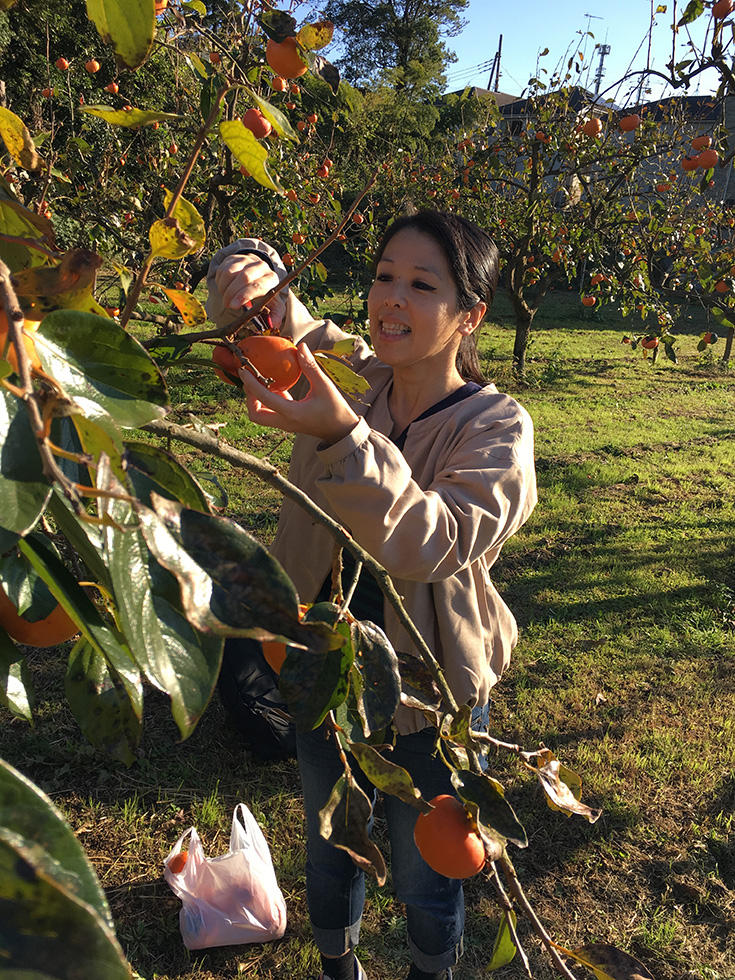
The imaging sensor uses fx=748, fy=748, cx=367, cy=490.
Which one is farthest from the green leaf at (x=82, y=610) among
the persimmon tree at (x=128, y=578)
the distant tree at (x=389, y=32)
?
the distant tree at (x=389, y=32)

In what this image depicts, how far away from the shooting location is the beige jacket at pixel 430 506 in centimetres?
99

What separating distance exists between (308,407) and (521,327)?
6.62m

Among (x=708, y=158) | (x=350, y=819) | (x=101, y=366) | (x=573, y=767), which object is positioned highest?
(x=708, y=158)

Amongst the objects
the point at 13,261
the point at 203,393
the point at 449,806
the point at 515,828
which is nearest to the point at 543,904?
the point at 449,806

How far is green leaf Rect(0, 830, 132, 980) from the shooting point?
190 mm

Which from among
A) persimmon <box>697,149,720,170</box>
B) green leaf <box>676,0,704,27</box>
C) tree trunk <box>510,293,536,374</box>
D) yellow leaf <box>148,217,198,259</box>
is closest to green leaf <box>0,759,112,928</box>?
yellow leaf <box>148,217,198,259</box>

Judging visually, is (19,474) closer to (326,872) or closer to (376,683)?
(376,683)

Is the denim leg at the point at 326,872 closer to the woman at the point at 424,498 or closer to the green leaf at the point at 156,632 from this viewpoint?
the woman at the point at 424,498

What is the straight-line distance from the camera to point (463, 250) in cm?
143

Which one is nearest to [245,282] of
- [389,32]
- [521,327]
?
[521,327]

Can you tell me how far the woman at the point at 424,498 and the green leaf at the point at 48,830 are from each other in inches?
32.4

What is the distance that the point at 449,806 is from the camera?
75 cm

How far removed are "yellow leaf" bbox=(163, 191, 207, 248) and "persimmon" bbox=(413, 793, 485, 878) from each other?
1.83 ft

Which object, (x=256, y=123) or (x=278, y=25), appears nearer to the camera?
(x=278, y=25)
